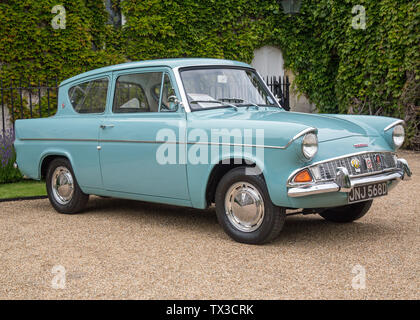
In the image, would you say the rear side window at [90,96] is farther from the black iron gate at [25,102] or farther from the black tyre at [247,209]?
the black iron gate at [25,102]

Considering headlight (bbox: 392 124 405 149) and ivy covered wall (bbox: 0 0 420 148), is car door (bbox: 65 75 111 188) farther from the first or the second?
ivy covered wall (bbox: 0 0 420 148)

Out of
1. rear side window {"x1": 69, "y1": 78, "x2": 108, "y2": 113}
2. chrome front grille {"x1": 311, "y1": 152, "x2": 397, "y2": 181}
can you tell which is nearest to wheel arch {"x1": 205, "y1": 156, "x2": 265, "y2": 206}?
chrome front grille {"x1": 311, "y1": 152, "x2": 397, "y2": 181}

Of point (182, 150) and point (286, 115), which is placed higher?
point (286, 115)

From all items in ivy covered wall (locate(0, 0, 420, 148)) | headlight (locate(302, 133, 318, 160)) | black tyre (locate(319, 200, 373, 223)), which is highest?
ivy covered wall (locate(0, 0, 420, 148))

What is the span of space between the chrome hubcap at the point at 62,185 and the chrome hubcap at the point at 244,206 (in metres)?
2.42

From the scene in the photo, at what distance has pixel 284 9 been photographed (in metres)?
13.5

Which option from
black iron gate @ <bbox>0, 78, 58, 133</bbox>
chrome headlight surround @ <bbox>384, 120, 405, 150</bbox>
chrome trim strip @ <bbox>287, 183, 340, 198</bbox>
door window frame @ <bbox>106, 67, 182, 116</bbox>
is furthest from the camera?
black iron gate @ <bbox>0, 78, 58, 133</bbox>

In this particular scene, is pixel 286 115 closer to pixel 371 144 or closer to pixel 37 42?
pixel 371 144

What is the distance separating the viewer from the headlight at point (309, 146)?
14.2ft

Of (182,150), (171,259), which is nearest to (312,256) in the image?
(171,259)

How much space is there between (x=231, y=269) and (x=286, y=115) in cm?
174

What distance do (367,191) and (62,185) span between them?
3.67m

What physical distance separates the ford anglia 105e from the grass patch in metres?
1.17

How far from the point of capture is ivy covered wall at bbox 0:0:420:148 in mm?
10992
